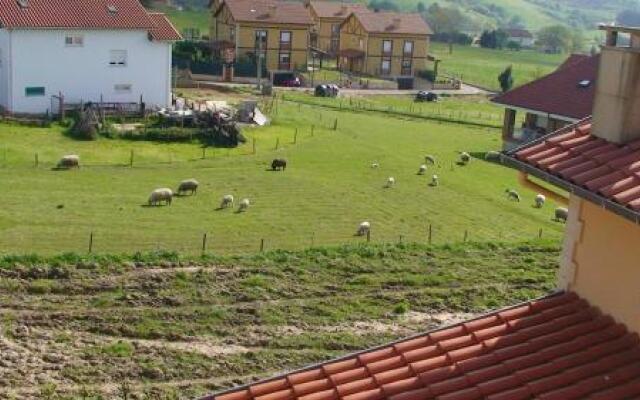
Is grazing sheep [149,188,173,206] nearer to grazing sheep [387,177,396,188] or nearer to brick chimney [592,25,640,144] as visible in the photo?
grazing sheep [387,177,396,188]

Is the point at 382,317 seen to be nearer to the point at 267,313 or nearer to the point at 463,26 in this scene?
the point at 267,313

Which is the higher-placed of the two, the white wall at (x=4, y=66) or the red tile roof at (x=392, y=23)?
the red tile roof at (x=392, y=23)

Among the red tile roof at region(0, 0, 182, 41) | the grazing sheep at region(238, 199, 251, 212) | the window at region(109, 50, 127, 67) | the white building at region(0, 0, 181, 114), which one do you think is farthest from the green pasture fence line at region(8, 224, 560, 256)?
the window at region(109, 50, 127, 67)

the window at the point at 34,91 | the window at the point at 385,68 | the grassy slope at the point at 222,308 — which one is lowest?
the grassy slope at the point at 222,308

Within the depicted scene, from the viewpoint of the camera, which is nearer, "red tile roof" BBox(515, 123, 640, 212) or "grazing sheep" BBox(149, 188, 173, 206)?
"red tile roof" BBox(515, 123, 640, 212)

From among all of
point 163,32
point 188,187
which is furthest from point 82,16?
point 188,187

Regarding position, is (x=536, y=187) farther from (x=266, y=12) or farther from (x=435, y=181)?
(x=266, y=12)

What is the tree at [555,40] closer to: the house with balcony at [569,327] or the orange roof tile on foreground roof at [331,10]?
the orange roof tile on foreground roof at [331,10]

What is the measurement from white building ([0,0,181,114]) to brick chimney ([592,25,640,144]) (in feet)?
129

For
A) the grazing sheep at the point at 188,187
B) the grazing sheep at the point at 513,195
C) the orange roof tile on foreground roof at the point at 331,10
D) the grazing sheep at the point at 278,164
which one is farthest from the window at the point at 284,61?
the grazing sheep at the point at 188,187

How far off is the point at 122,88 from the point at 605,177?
4154 centimetres

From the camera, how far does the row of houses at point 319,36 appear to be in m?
75.9

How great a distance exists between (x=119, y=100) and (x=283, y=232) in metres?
22.5

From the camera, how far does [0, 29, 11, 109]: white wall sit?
144 feet
